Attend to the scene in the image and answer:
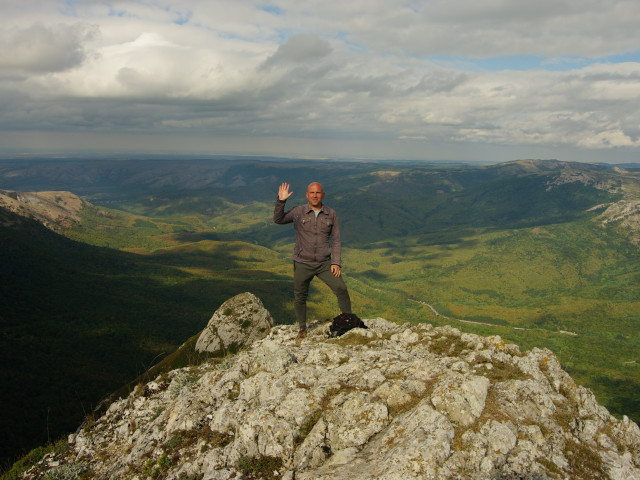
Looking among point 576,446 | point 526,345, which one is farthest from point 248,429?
point 526,345

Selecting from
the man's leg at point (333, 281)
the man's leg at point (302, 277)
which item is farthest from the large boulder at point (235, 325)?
the man's leg at point (333, 281)

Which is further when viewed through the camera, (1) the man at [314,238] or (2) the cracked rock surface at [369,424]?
(1) the man at [314,238]

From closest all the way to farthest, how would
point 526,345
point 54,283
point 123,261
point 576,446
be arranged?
point 576,446 → point 54,283 → point 526,345 → point 123,261

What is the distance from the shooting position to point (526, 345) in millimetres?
141375

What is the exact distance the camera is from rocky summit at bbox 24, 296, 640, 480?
774 cm

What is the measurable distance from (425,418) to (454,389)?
4.29 ft

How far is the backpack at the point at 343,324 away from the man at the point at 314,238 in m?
1.48

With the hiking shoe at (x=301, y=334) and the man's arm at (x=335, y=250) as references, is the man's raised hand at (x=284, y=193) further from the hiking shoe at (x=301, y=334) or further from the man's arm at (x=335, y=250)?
the hiking shoe at (x=301, y=334)

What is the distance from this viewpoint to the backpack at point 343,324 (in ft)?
54.7

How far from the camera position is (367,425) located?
359 inches

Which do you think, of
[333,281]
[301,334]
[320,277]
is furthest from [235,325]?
[333,281]

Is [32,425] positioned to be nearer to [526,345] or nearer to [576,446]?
[576,446]

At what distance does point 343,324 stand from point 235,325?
20360 millimetres

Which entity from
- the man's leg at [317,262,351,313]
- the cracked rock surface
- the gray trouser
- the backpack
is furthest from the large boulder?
the cracked rock surface
